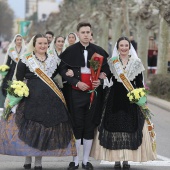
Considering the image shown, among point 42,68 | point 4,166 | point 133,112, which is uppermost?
point 42,68

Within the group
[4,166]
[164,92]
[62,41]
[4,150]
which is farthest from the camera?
[164,92]

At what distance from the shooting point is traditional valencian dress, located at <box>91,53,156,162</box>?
27.1 feet

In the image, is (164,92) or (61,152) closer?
(61,152)

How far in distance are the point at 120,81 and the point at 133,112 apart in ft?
1.35

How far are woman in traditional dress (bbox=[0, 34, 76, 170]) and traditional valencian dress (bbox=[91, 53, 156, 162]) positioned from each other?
1.36 feet

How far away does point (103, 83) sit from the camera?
843cm

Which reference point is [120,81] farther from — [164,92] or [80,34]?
[164,92]

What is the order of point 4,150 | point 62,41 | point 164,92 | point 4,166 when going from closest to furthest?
point 4,150 → point 4,166 → point 62,41 → point 164,92

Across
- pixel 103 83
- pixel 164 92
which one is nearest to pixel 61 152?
pixel 103 83

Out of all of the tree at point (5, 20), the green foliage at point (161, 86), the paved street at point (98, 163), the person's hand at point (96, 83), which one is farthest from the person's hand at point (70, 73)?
the tree at point (5, 20)

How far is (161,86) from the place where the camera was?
723 inches

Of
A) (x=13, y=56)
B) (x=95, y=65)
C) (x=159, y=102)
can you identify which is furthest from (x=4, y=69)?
(x=95, y=65)

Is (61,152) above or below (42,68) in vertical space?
below

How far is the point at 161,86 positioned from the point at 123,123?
33.1 ft
